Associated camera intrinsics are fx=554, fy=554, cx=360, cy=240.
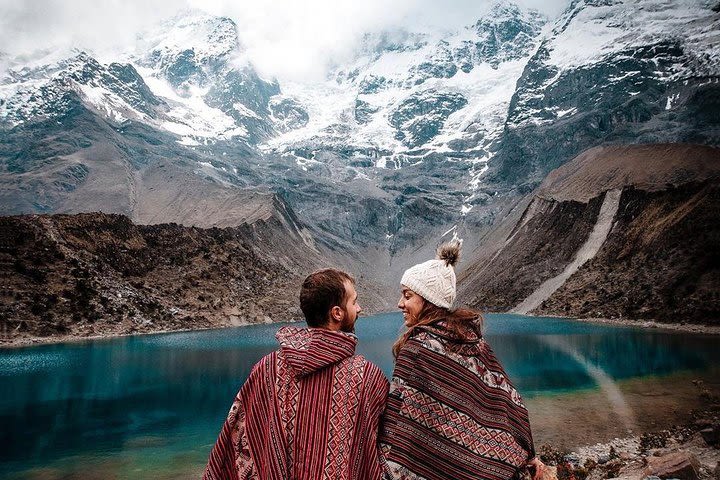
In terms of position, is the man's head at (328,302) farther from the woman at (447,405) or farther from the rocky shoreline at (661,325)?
the rocky shoreline at (661,325)

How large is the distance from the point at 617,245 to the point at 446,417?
9973 centimetres

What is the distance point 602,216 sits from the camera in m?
109

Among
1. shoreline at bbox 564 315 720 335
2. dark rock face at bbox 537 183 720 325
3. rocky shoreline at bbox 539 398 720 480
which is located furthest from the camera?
dark rock face at bbox 537 183 720 325

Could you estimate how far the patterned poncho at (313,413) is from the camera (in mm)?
4488

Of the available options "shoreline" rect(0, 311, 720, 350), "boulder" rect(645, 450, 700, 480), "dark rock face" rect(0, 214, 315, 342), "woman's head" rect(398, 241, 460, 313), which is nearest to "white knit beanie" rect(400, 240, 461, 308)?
"woman's head" rect(398, 241, 460, 313)

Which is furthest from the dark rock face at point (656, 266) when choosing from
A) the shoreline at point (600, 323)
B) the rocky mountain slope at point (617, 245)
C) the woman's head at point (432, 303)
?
the woman's head at point (432, 303)

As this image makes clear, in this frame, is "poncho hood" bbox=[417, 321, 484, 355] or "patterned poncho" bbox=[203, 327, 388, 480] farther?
"poncho hood" bbox=[417, 321, 484, 355]

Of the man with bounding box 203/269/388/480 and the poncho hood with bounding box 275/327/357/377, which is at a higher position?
the poncho hood with bounding box 275/327/357/377

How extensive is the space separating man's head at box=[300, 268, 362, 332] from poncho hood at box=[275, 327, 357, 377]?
0.15 m

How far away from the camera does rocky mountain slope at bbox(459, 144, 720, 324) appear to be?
70.2 metres

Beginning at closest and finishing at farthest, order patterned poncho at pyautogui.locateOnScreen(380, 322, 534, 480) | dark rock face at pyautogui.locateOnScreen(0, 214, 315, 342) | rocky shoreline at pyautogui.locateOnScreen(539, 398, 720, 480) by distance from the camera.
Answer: patterned poncho at pyautogui.locateOnScreen(380, 322, 534, 480), rocky shoreline at pyautogui.locateOnScreen(539, 398, 720, 480), dark rock face at pyautogui.locateOnScreen(0, 214, 315, 342)

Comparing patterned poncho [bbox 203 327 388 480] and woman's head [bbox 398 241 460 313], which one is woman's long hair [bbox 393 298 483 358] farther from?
patterned poncho [bbox 203 327 388 480]

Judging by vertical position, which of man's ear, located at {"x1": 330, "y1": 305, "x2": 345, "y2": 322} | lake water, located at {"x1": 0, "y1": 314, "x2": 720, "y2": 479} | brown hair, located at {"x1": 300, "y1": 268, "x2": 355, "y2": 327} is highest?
brown hair, located at {"x1": 300, "y1": 268, "x2": 355, "y2": 327}

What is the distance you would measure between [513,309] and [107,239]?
77305 millimetres
